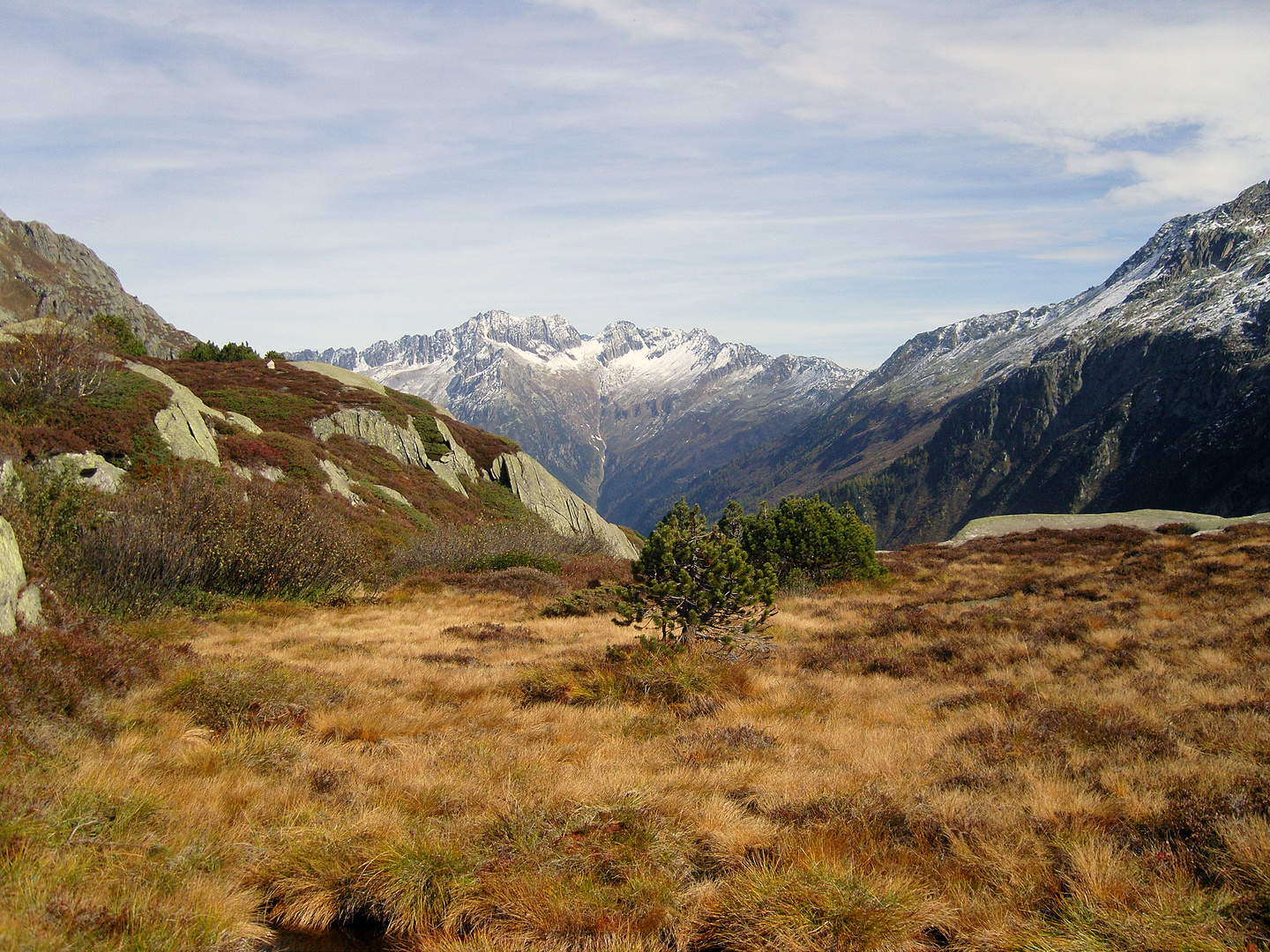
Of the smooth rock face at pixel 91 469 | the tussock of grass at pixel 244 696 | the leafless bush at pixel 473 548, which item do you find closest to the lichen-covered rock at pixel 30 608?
the tussock of grass at pixel 244 696

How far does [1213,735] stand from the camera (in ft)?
20.9

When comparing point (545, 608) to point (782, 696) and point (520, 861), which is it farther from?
point (520, 861)

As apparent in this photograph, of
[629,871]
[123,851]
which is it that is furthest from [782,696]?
[123,851]

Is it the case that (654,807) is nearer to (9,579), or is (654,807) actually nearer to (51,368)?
(9,579)

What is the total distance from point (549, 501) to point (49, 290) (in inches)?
6790

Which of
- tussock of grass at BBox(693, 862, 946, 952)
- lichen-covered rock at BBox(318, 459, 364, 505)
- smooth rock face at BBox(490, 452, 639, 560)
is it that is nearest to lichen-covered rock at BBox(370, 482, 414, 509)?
lichen-covered rock at BBox(318, 459, 364, 505)

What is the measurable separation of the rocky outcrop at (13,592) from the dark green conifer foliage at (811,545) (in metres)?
17.7

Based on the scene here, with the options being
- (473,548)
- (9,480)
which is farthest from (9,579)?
(473,548)

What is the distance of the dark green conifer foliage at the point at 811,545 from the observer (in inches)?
881

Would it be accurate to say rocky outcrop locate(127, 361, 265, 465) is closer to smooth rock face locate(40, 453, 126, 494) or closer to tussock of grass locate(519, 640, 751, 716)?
smooth rock face locate(40, 453, 126, 494)

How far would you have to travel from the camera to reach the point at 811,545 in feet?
73.6

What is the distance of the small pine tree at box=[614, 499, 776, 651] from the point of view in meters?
10.9

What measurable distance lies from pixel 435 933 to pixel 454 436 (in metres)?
54.6

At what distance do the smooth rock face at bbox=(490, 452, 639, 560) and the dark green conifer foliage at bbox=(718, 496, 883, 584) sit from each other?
93.6 feet
